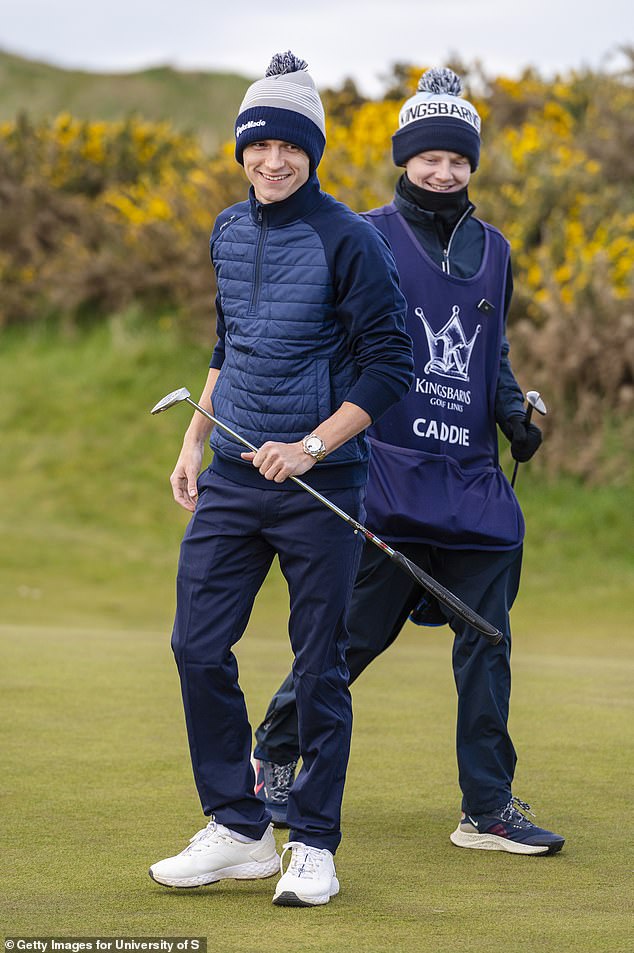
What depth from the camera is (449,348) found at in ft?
15.4

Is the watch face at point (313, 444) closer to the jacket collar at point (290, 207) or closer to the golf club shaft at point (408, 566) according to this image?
the golf club shaft at point (408, 566)

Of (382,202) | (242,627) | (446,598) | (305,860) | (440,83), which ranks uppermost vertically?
(382,202)

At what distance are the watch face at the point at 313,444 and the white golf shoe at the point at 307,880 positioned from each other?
0.99 meters

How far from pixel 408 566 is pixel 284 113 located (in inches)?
48.4

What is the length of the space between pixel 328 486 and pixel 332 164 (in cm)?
1263

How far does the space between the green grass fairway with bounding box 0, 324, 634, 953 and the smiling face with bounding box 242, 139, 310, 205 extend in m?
1.76

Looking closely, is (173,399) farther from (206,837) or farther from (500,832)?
(500,832)

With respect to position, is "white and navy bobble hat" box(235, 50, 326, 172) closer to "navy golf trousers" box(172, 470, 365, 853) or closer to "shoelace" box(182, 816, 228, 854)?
"navy golf trousers" box(172, 470, 365, 853)

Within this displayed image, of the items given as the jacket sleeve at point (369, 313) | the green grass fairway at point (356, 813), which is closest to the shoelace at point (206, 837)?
the green grass fairway at point (356, 813)

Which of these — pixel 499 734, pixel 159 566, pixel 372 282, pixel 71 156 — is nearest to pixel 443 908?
pixel 499 734

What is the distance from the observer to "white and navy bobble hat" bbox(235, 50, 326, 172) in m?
3.96

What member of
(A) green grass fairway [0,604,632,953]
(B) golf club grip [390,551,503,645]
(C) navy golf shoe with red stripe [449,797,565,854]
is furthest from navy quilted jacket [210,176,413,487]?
(C) navy golf shoe with red stripe [449,797,565,854]

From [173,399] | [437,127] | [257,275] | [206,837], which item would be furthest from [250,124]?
[206,837]
